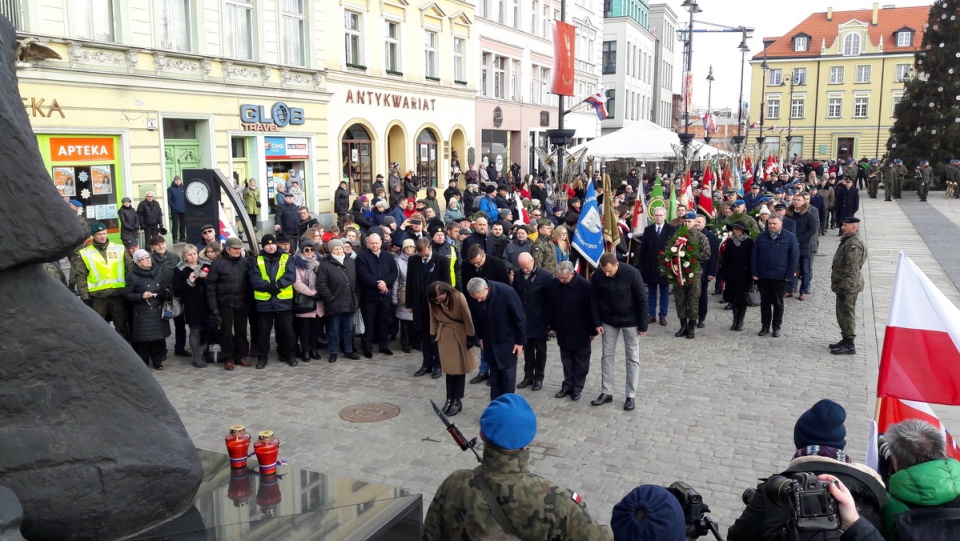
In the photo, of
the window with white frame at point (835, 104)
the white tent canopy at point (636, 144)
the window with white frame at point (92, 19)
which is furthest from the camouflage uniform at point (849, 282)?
the window with white frame at point (835, 104)

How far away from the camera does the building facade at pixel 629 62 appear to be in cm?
6062

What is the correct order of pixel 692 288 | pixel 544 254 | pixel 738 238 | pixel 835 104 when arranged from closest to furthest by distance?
pixel 544 254 → pixel 692 288 → pixel 738 238 → pixel 835 104

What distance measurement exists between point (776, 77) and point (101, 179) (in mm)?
79221

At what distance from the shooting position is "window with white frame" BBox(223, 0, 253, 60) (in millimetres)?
20984

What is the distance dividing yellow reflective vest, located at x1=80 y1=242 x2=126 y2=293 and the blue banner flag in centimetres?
647

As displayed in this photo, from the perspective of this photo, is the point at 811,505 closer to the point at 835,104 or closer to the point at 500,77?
the point at 500,77

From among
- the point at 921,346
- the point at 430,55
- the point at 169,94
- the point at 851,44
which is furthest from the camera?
the point at 851,44

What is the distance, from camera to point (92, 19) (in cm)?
1720

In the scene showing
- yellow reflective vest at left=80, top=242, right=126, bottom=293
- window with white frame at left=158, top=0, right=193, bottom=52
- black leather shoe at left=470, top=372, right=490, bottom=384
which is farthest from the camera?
window with white frame at left=158, top=0, right=193, bottom=52

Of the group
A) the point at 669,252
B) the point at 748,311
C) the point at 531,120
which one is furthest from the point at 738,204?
the point at 531,120

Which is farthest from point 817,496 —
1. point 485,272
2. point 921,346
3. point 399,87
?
point 399,87

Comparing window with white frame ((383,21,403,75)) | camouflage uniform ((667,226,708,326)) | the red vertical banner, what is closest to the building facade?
window with white frame ((383,21,403,75))

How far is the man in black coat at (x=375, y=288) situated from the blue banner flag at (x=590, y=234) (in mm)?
2952

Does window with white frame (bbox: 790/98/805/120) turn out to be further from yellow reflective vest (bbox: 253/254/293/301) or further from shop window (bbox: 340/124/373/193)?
yellow reflective vest (bbox: 253/254/293/301)
